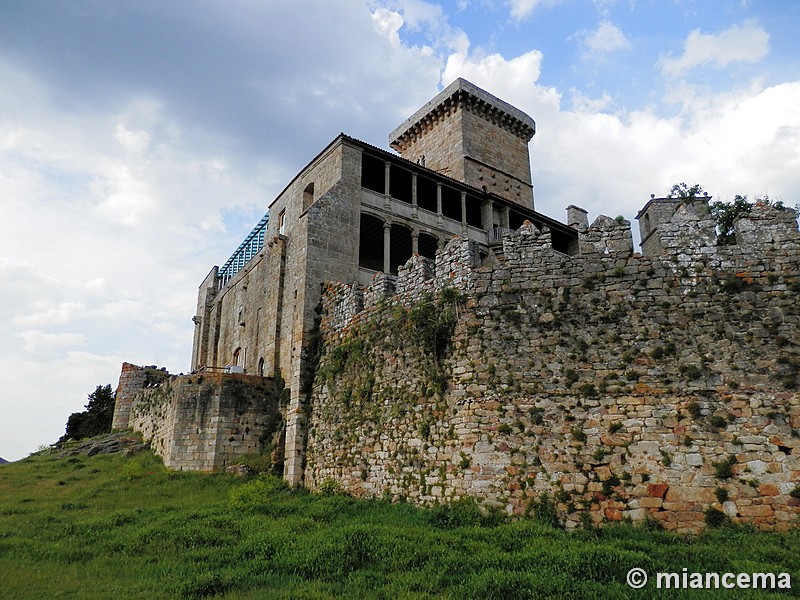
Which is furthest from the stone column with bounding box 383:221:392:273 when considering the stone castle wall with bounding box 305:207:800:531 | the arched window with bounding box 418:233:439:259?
the stone castle wall with bounding box 305:207:800:531

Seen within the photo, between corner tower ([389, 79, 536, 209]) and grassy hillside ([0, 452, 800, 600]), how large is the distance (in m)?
24.6

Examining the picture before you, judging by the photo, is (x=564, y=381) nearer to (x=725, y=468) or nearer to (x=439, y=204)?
(x=725, y=468)

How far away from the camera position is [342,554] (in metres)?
9.06

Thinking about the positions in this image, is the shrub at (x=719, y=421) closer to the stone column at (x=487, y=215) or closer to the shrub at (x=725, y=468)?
the shrub at (x=725, y=468)

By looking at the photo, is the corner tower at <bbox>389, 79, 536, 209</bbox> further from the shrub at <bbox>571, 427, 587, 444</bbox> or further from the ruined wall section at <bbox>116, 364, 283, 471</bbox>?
the shrub at <bbox>571, 427, 587, 444</bbox>

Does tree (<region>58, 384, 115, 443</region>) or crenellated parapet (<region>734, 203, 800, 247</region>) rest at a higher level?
crenellated parapet (<region>734, 203, 800, 247</region>)

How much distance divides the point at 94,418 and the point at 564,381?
3826 cm

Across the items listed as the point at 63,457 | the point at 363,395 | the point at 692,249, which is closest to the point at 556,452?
the point at 692,249

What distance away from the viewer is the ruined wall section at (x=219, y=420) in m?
19.5

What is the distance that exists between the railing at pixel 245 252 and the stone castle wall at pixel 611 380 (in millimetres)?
17712

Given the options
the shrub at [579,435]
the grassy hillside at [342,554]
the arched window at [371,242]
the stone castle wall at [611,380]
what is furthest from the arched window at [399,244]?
the shrub at [579,435]

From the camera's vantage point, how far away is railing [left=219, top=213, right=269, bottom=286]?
99.0 ft

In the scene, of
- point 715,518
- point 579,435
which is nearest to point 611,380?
point 579,435

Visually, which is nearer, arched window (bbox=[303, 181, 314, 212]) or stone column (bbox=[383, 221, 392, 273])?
stone column (bbox=[383, 221, 392, 273])
